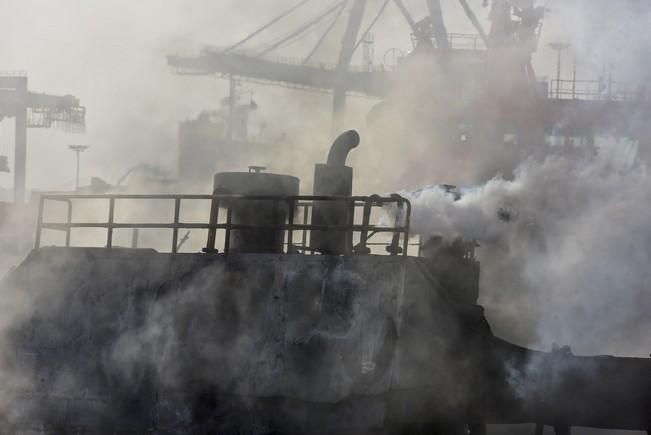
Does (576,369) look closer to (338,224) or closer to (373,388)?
(373,388)

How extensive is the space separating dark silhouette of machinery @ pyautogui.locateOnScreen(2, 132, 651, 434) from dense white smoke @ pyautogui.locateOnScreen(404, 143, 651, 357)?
789 cm

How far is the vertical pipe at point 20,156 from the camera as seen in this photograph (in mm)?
57688

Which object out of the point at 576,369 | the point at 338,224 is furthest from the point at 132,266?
the point at 576,369

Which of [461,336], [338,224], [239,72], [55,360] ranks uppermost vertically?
[239,72]

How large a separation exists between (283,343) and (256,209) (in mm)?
2352

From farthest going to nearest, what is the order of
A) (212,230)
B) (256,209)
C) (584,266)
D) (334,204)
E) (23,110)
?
1. (23,110)
2. (584,266)
3. (256,209)
4. (334,204)
5. (212,230)

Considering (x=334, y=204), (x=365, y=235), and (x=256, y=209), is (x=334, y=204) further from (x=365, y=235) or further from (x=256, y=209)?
(x=256, y=209)

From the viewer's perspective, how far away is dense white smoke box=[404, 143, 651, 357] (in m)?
23.1

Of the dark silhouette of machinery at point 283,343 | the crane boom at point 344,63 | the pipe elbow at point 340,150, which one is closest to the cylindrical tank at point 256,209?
the dark silhouette of machinery at point 283,343

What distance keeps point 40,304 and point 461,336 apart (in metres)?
6.19

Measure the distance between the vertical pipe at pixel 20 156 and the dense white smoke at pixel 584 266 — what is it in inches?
1433

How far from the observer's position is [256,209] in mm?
13609

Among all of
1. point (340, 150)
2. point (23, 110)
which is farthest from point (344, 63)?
point (340, 150)

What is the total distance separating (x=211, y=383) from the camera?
1243cm
